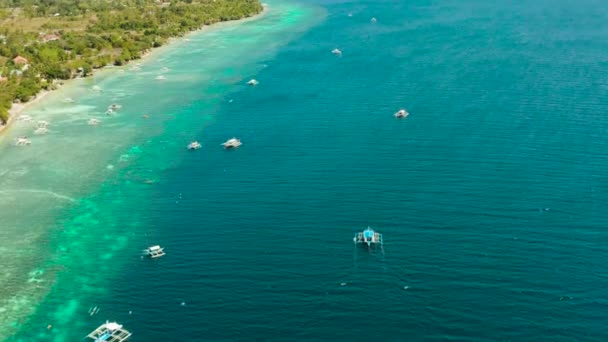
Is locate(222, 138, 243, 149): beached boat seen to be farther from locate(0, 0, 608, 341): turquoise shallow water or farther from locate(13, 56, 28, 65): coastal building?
locate(13, 56, 28, 65): coastal building

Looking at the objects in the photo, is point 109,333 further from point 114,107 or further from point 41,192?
point 114,107

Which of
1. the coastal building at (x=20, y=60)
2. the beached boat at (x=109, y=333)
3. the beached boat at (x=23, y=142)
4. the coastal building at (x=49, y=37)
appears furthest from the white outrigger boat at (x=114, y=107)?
the beached boat at (x=109, y=333)

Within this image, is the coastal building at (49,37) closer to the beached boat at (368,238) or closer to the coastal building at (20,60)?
the coastal building at (20,60)

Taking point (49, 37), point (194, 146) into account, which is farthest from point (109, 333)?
point (49, 37)

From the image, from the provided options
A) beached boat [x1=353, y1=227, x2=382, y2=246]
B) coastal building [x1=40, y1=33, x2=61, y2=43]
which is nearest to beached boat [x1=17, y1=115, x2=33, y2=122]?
coastal building [x1=40, y1=33, x2=61, y2=43]

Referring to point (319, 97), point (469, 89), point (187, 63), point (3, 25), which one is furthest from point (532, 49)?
point (3, 25)
